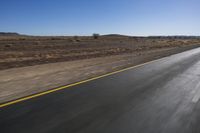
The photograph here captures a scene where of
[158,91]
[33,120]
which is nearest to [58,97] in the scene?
[33,120]

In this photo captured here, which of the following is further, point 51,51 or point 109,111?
point 51,51

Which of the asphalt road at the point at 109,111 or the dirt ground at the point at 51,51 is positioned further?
the dirt ground at the point at 51,51

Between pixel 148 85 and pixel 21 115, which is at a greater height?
pixel 21 115

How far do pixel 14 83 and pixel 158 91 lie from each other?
5.94m

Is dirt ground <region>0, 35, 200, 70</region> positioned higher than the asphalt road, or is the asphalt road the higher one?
the asphalt road

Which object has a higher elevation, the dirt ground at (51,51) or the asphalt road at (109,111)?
the asphalt road at (109,111)

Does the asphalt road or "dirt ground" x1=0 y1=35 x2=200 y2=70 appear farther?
"dirt ground" x1=0 y1=35 x2=200 y2=70

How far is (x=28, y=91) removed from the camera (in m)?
7.29

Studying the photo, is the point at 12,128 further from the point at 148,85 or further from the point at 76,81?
the point at 148,85

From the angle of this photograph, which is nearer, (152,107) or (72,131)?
(72,131)

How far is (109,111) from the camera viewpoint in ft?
17.5

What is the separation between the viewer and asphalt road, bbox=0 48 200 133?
4348 mm

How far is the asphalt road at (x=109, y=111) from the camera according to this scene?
4.35 m

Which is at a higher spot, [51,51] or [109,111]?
[109,111]
